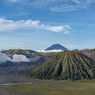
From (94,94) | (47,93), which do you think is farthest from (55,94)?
(94,94)

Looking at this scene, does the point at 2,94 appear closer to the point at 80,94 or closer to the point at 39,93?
the point at 39,93

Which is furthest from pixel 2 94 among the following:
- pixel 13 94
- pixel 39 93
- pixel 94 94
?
pixel 94 94

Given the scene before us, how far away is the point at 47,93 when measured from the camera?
646 feet

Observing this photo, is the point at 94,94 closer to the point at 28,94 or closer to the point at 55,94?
the point at 55,94

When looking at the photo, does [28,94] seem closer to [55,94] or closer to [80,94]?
[55,94]

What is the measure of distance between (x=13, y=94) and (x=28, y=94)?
9000 millimetres

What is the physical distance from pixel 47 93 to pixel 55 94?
627cm

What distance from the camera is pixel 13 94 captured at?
197 meters

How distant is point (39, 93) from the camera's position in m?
198

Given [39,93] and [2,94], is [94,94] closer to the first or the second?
[39,93]

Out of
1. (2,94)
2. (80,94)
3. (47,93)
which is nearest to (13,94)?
(2,94)

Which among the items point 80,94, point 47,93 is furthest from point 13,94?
point 80,94

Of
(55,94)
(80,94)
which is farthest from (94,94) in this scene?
(55,94)

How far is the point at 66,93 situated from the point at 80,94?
926cm
